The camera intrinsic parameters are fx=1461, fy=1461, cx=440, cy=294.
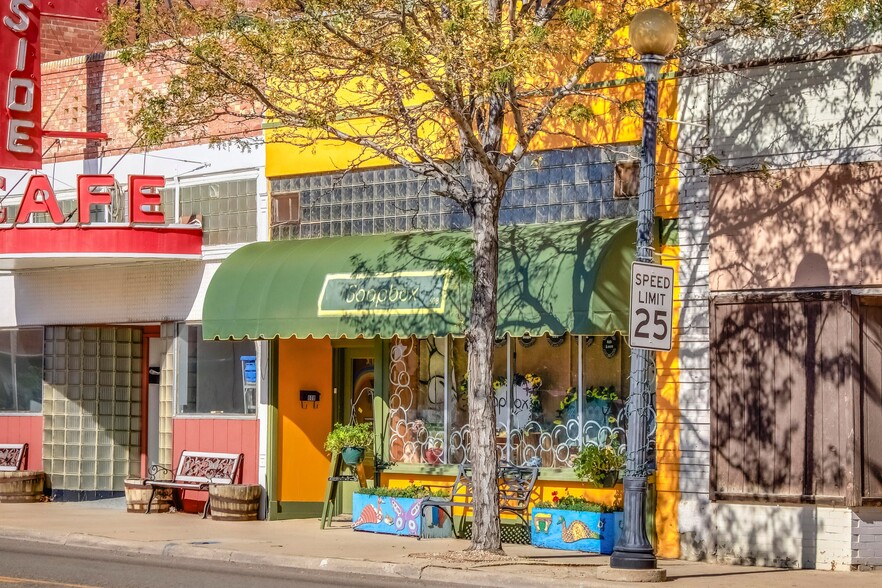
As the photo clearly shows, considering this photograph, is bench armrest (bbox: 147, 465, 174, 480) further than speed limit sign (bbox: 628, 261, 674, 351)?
Yes

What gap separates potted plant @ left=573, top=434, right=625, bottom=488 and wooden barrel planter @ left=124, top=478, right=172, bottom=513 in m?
7.64

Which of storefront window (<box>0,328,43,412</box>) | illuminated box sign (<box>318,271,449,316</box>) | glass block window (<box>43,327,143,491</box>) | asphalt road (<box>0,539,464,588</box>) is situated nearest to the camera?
asphalt road (<box>0,539,464,588</box>)

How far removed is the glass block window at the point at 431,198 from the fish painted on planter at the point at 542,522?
3508mm

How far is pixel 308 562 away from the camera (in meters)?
15.5

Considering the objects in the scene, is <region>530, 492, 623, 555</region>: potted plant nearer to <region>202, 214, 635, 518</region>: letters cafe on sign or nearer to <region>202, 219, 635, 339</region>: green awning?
<region>202, 214, 635, 518</region>: letters cafe on sign

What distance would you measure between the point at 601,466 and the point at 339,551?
→ 122 inches

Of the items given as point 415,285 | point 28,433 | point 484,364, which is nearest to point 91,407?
point 28,433

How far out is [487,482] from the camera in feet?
50.2

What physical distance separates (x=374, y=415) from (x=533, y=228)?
3.75 m

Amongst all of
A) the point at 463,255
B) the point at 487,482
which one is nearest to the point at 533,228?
the point at 463,255

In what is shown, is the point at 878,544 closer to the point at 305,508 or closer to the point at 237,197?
the point at 305,508

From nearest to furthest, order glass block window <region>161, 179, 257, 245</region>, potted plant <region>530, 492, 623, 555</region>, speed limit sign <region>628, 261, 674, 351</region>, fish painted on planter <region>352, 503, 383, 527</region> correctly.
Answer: speed limit sign <region>628, 261, 674, 351</region>
potted plant <region>530, 492, 623, 555</region>
fish painted on planter <region>352, 503, 383, 527</region>
glass block window <region>161, 179, 257, 245</region>

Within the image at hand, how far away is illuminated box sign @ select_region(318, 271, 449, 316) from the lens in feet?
57.3

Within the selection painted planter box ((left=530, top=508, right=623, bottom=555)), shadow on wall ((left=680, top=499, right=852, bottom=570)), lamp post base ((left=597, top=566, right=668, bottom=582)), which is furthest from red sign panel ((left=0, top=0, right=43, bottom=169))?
lamp post base ((left=597, top=566, right=668, bottom=582))
